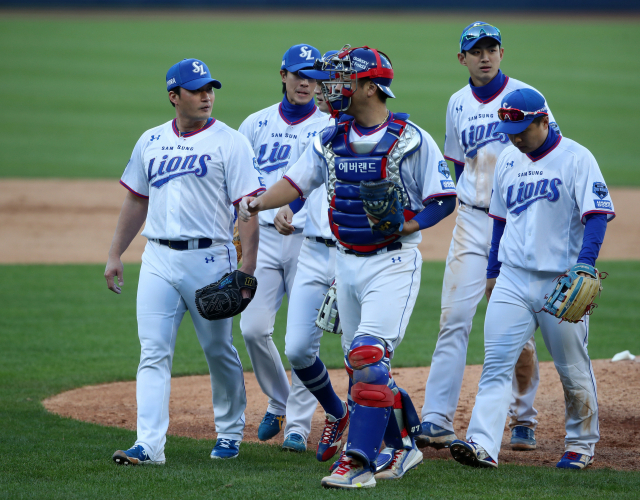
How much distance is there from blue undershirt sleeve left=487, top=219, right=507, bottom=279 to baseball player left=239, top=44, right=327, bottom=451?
1.30m

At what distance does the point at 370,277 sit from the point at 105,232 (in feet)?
36.8

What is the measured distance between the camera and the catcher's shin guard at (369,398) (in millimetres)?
4242

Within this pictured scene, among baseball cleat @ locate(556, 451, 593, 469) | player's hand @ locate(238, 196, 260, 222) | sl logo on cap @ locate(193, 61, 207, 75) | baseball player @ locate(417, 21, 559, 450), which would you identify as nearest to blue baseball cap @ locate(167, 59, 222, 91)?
sl logo on cap @ locate(193, 61, 207, 75)

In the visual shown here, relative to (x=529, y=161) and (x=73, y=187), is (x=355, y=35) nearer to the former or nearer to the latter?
(x=73, y=187)

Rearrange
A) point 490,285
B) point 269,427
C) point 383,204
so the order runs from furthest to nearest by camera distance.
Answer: point 269,427 < point 490,285 < point 383,204

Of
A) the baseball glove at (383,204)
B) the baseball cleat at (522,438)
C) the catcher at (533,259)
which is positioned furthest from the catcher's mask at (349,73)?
the baseball cleat at (522,438)

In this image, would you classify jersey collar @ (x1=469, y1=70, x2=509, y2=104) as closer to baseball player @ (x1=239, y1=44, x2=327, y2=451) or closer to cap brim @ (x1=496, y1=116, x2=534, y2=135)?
cap brim @ (x1=496, y1=116, x2=534, y2=135)

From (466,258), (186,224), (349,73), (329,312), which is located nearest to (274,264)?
(329,312)

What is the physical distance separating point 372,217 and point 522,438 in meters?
2.13

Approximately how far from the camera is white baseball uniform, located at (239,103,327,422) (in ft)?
18.6

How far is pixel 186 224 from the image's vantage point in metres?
4.90

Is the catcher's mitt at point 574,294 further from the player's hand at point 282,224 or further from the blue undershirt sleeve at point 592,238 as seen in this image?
the player's hand at point 282,224

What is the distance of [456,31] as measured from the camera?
45.2m

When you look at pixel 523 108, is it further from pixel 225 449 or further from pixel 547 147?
pixel 225 449
